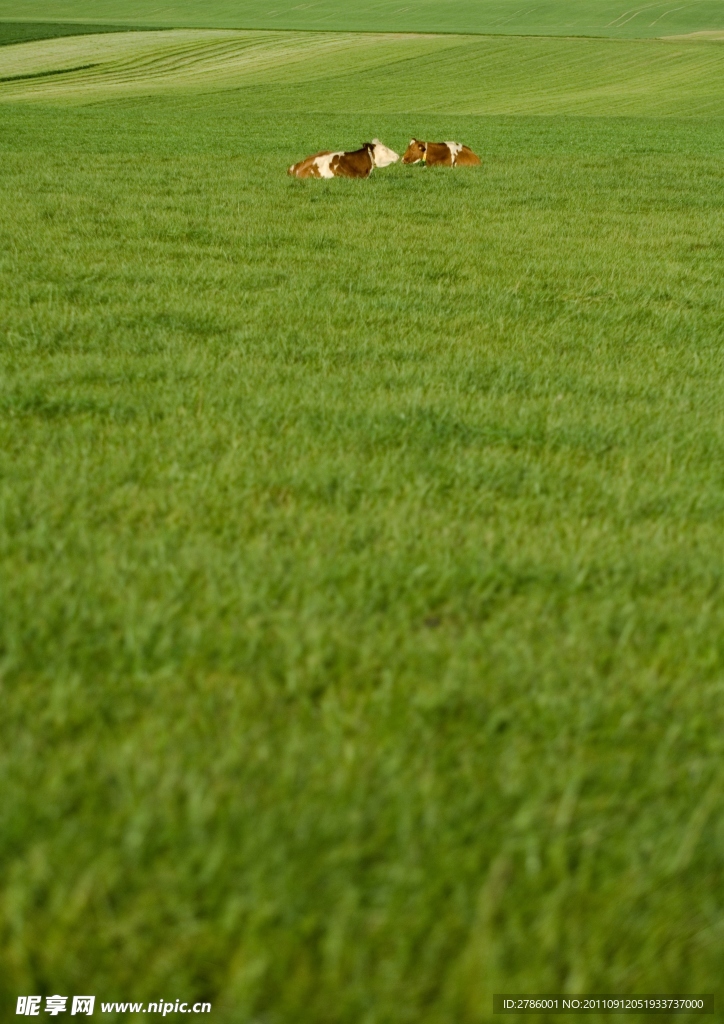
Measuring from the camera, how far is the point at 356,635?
2.71 m

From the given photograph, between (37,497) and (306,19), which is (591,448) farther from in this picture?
(306,19)

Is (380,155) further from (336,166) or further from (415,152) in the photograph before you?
(415,152)

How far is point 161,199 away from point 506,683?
9.41 m

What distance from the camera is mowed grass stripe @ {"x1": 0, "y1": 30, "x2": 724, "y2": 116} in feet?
113

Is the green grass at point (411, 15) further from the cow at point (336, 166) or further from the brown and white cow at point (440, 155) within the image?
the cow at point (336, 166)

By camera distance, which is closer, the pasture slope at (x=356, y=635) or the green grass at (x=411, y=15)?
the pasture slope at (x=356, y=635)

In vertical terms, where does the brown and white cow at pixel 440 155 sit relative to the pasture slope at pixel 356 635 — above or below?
above

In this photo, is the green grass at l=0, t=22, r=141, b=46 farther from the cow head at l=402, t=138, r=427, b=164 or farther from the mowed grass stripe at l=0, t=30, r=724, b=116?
the cow head at l=402, t=138, r=427, b=164

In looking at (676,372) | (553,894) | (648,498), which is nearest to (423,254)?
(676,372)

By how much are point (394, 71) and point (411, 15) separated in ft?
98.3

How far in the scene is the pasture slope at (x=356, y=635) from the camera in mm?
1781

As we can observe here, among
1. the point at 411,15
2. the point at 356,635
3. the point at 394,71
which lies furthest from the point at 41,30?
the point at 356,635

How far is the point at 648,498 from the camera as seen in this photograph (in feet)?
12.4

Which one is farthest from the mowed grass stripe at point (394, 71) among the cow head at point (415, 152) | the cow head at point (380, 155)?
the cow head at point (380, 155)
